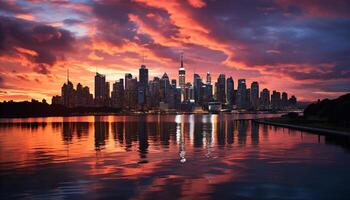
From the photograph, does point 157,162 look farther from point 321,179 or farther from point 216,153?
point 321,179

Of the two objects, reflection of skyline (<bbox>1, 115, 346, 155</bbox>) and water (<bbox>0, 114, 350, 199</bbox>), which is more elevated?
water (<bbox>0, 114, 350, 199</bbox>)

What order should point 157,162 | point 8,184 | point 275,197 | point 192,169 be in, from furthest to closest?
point 157,162 < point 192,169 < point 8,184 < point 275,197

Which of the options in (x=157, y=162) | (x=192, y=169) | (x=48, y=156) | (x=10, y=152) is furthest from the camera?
(x=10, y=152)

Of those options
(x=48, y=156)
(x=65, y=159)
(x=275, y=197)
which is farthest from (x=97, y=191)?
(x=48, y=156)

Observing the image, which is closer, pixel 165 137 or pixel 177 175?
pixel 177 175

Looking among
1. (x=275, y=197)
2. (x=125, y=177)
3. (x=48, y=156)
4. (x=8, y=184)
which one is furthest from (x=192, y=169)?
(x=48, y=156)

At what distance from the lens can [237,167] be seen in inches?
883

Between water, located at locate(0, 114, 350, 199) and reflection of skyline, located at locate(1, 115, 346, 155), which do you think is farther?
reflection of skyline, located at locate(1, 115, 346, 155)

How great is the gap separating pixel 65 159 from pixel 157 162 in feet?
22.2

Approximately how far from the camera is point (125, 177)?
19.2 meters

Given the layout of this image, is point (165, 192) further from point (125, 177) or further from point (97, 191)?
point (125, 177)

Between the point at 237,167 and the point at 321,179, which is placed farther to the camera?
the point at 237,167

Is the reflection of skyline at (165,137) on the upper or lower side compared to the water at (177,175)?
lower

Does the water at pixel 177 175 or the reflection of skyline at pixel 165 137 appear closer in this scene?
the water at pixel 177 175
